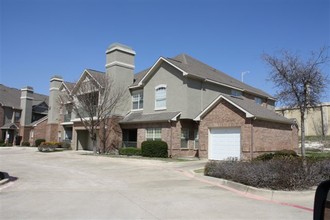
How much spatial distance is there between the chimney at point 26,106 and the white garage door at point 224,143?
38464 mm

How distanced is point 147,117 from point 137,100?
3.94 metres

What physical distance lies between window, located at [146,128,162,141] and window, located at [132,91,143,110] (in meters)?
3.99

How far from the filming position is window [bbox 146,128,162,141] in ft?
97.4

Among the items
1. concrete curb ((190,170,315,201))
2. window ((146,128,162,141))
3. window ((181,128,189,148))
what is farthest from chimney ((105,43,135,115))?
concrete curb ((190,170,315,201))

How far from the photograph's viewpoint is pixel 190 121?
29.6m

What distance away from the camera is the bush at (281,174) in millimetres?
11836

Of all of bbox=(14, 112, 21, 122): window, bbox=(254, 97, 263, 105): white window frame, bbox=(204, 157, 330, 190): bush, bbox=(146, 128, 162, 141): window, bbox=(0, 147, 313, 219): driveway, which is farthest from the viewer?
bbox=(14, 112, 21, 122): window

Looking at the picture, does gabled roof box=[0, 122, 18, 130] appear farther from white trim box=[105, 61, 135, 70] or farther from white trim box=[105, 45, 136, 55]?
white trim box=[105, 45, 136, 55]

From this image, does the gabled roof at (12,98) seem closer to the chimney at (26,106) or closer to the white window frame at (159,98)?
the chimney at (26,106)

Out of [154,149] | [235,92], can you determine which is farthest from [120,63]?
[235,92]

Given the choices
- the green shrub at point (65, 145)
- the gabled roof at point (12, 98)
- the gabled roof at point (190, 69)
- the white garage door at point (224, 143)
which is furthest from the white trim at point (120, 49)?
the gabled roof at point (12, 98)

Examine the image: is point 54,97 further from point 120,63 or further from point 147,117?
point 147,117

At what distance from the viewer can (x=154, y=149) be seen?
90.5ft

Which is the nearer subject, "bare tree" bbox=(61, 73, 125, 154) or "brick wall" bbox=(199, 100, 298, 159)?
"brick wall" bbox=(199, 100, 298, 159)
